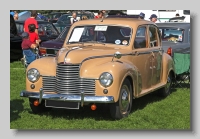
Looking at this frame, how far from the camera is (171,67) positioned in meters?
10.8

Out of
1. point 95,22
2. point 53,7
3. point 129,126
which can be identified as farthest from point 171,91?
point 53,7

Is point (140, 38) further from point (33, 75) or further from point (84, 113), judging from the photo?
point (33, 75)

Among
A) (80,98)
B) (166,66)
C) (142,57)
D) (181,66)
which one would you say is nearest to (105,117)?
(80,98)

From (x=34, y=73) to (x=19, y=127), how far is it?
957mm

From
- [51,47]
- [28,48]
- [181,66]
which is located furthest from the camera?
[51,47]

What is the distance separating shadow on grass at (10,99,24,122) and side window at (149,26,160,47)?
9.03 feet

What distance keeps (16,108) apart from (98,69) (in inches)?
80.5

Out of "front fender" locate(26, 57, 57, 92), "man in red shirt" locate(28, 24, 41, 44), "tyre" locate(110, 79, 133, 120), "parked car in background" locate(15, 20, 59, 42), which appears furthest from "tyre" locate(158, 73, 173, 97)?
"parked car in background" locate(15, 20, 59, 42)

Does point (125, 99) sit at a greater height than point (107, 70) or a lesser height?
lesser

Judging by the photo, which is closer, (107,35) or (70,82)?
(70,82)

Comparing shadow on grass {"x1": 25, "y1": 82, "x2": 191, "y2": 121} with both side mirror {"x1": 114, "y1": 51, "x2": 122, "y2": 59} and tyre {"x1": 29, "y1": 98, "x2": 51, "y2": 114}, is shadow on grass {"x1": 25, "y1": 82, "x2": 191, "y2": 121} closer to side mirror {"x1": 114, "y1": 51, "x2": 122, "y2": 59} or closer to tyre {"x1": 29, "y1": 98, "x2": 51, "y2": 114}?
tyre {"x1": 29, "y1": 98, "x2": 51, "y2": 114}

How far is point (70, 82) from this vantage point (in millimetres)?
7801

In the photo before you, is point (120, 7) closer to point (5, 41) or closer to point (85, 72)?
point (85, 72)

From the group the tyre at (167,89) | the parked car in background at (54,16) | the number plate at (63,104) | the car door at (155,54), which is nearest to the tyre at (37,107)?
the number plate at (63,104)
